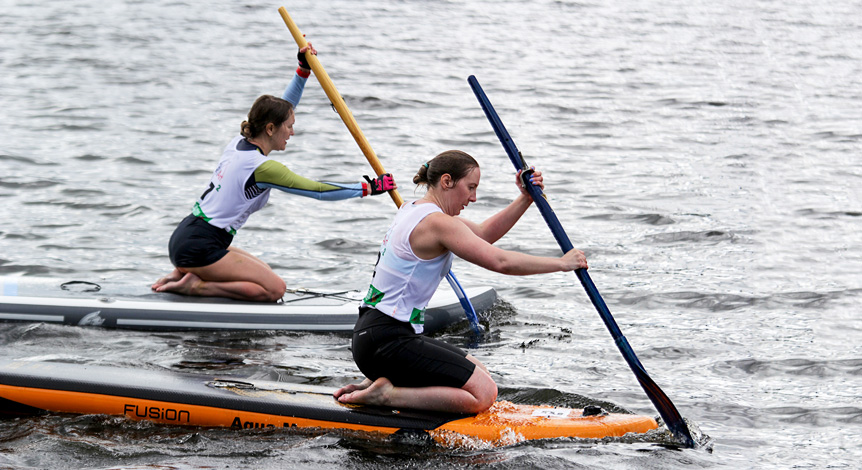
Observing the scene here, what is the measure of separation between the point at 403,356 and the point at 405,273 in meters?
0.42

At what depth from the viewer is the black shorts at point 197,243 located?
6.52 metres

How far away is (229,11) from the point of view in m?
25.1

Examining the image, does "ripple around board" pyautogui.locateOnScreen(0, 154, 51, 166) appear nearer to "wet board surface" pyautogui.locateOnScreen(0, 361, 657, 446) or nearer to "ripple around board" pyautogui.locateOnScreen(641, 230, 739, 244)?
"ripple around board" pyautogui.locateOnScreen(641, 230, 739, 244)

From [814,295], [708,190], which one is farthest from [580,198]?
[814,295]

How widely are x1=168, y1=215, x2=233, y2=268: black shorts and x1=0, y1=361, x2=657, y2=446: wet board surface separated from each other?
1549 mm

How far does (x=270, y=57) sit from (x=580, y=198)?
10.4 meters

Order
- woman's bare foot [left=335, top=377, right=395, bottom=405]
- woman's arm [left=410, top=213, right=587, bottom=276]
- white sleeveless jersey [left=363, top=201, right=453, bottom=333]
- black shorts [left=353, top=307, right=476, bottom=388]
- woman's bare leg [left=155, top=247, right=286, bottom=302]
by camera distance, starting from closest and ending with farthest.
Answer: woman's arm [left=410, top=213, right=587, bottom=276] < white sleeveless jersey [left=363, top=201, right=453, bottom=333] < black shorts [left=353, top=307, right=476, bottom=388] < woman's bare foot [left=335, top=377, right=395, bottom=405] < woman's bare leg [left=155, top=247, right=286, bottom=302]

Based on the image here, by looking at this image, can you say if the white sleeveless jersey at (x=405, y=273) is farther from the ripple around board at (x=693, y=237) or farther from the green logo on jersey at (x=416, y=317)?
the ripple around board at (x=693, y=237)

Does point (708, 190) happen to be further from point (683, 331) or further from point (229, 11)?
point (229, 11)

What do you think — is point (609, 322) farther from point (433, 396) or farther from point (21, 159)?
point (21, 159)

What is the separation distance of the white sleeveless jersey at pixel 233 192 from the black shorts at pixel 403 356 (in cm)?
198

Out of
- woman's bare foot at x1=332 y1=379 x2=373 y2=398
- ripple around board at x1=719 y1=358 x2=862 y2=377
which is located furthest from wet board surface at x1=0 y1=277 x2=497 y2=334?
ripple around board at x1=719 y1=358 x2=862 y2=377

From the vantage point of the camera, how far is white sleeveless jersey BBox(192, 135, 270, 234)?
6.37m

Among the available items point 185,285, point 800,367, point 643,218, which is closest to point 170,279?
point 185,285
